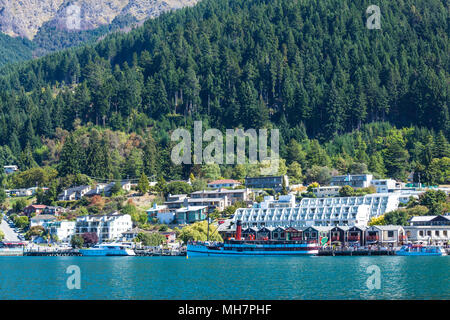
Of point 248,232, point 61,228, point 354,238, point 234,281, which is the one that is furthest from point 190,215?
point 234,281

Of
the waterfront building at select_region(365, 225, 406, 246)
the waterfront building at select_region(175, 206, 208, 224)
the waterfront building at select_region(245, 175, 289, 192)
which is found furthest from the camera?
the waterfront building at select_region(245, 175, 289, 192)

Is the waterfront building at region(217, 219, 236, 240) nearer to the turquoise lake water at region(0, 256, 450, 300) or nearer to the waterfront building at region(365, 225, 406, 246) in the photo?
the waterfront building at region(365, 225, 406, 246)

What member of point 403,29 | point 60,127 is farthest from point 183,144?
point 403,29

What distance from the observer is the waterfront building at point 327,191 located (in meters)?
141

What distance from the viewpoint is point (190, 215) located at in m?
136

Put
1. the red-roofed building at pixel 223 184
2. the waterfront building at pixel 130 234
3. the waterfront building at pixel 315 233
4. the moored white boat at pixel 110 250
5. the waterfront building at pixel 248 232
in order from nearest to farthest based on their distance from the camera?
the waterfront building at pixel 315 233
the moored white boat at pixel 110 250
the waterfront building at pixel 248 232
the waterfront building at pixel 130 234
the red-roofed building at pixel 223 184

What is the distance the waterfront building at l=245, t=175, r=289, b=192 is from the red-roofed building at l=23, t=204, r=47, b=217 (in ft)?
129

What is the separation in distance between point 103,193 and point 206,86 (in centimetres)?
5009

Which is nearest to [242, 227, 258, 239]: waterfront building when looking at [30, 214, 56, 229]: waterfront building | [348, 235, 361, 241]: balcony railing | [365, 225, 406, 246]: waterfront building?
[348, 235, 361, 241]: balcony railing

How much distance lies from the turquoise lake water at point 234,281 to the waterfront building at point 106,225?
3897 centimetres

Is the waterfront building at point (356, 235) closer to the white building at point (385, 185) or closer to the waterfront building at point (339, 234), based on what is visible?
the waterfront building at point (339, 234)

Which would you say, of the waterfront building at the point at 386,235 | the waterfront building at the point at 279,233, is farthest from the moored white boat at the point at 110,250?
the waterfront building at the point at 386,235

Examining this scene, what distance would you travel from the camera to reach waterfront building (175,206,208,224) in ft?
445

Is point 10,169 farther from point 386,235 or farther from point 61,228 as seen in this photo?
point 386,235
